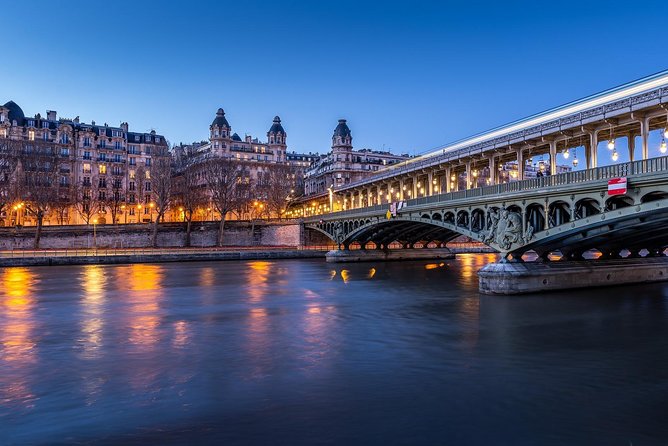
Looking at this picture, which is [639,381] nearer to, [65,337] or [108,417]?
[108,417]

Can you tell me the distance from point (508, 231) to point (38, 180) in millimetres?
87062

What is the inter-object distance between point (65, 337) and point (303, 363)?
11307 mm

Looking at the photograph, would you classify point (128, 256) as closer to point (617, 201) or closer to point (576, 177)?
point (576, 177)

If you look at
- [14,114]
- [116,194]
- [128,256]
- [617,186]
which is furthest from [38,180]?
[617,186]

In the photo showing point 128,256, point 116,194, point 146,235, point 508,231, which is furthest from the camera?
point 116,194

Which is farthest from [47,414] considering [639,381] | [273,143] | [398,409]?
[273,143]

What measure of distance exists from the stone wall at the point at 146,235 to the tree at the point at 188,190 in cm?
321

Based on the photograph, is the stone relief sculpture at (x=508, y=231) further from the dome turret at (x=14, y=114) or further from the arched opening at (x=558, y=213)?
the dome turret at (x=14, y=114)

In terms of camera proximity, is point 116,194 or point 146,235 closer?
point 146,235

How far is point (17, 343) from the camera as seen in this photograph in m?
20.7

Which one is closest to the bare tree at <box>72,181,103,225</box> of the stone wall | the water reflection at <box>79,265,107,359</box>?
the stone wall

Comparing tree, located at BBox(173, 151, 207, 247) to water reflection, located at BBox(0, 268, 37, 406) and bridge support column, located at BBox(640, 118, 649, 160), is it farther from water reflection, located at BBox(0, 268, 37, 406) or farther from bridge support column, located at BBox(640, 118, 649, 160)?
bridge support column, located at BBox(640, 118, 649, 160)

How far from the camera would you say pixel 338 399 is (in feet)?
44.2

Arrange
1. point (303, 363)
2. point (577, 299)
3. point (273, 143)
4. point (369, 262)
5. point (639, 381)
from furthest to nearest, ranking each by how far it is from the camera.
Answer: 1. point (273, 143)
2. point (369, 262)
3. point (577, 299)
4. point (303, 363)
5. point (639, 381)
